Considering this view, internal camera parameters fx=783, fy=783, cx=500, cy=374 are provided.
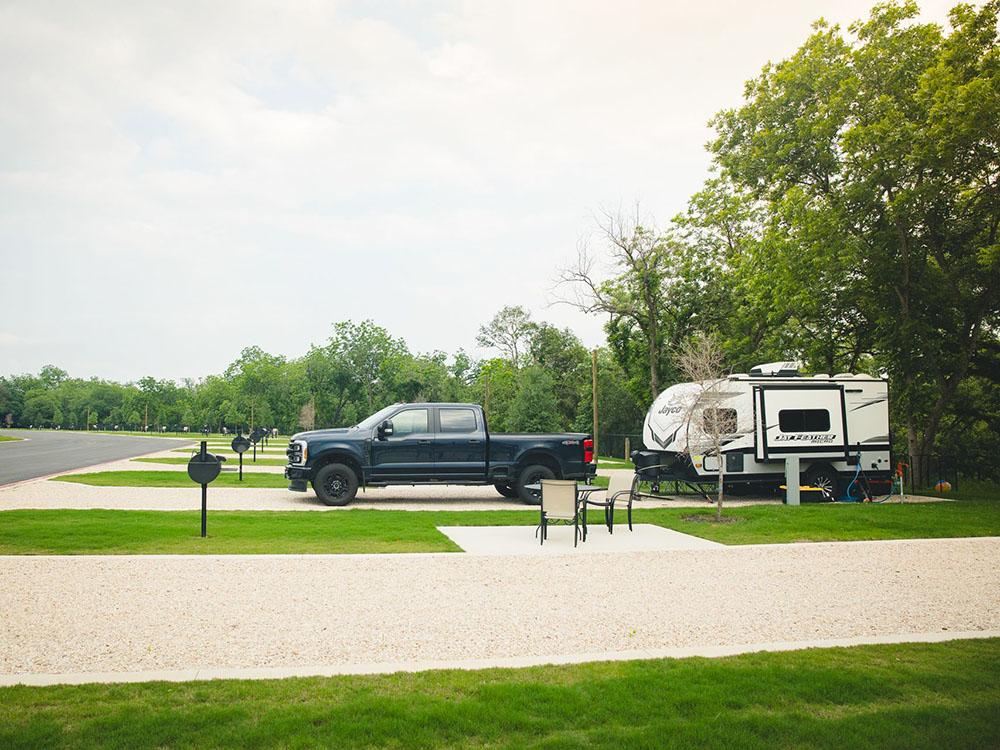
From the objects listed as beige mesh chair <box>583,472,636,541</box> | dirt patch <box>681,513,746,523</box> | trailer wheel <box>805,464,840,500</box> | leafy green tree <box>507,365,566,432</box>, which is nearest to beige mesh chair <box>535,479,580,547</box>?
beige mesh chair <box>583,472,636,541</box>

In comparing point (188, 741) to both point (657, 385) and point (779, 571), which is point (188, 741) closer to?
point (779, 571)

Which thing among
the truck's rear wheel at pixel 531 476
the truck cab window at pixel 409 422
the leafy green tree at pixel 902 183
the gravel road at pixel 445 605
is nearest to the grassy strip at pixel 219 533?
the gravel road at pixel 445 605

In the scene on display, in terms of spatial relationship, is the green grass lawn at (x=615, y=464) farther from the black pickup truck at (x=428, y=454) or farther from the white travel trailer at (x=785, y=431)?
the black pickup truck at (x=428, y=454)

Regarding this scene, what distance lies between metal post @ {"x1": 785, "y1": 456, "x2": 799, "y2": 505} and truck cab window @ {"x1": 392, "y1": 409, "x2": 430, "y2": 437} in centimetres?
762

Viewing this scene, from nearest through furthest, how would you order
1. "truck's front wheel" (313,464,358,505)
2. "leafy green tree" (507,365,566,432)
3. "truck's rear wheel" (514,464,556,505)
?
"truck's front wheel" (313,464,358,505), "truck's rear wheel" (514,464,556,505), "leafy green tree" (507,365,566,432)

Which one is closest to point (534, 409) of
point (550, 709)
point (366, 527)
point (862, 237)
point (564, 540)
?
point (862, 237)

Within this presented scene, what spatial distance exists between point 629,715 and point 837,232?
1850 cm

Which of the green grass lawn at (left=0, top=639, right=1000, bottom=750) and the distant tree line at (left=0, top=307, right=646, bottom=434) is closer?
the green grass lawn at (left=0, top=639, right=1000, bottom=750)

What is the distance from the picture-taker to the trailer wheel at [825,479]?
1802cm

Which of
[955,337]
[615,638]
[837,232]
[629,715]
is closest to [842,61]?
[837,232]

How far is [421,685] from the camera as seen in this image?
482cm

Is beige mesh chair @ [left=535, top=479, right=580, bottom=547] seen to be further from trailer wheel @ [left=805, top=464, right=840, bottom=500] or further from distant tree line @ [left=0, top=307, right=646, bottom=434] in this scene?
distant tree line @ [left=0, top=307, right=646, bottom=434]

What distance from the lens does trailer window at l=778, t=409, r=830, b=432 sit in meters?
17.8

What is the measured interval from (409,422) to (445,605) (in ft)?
30.6
